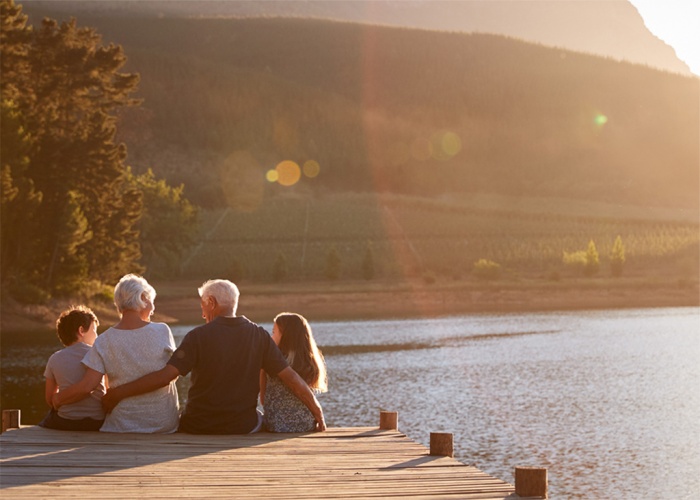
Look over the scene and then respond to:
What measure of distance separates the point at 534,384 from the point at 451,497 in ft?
71.3

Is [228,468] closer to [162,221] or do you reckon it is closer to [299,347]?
[299,347]

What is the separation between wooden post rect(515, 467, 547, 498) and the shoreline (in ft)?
153

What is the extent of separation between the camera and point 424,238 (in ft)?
295

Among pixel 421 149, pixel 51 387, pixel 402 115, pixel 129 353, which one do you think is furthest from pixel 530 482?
pixel 402 115

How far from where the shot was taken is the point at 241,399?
28.9 ft

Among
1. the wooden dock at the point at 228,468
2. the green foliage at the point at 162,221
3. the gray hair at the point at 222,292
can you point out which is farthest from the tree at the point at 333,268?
the gray hair at the point at 222,292

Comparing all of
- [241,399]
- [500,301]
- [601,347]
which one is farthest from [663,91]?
[241,399]

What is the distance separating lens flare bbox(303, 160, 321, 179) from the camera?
127625 mm

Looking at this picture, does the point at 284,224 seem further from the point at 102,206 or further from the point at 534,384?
the point at 534,384

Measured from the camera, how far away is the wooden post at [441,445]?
26.8 ft

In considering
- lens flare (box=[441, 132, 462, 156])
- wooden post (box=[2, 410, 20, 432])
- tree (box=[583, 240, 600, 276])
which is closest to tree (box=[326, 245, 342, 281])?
tree (box=[583, 240, 600, 276])

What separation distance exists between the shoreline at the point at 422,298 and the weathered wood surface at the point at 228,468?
44.8 meters

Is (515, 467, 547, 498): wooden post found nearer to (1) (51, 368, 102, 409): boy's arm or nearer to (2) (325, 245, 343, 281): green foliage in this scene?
(1) (51, 368, 102, 409): boy's arm

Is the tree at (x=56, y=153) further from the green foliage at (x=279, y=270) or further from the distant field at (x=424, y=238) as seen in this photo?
the green foliage at (x=279, y=270)
